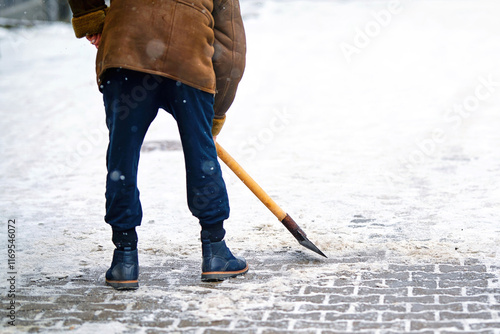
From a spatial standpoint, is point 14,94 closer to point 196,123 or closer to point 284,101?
point 284,101

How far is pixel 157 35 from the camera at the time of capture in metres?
3.40

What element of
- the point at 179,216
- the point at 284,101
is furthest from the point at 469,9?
the point at 179,216

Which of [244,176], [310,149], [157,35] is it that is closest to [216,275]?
[244,176]

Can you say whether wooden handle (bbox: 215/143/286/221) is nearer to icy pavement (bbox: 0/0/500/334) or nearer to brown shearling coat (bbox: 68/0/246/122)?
icy pavement (bbox: 0/0/500/334)

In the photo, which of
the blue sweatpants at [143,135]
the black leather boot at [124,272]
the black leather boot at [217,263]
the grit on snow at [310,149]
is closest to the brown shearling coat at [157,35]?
the blue sweatpants at [143,135]

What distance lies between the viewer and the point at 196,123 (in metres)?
3.55

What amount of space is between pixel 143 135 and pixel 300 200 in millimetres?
2213

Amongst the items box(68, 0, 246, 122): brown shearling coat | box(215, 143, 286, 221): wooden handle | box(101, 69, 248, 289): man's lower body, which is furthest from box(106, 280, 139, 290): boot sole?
box(68, 0, 246, 122): brown shearling coat

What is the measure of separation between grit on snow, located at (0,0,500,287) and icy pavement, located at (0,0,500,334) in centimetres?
3

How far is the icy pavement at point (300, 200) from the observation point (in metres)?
3.32

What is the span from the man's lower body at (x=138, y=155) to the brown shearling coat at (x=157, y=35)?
75 mm

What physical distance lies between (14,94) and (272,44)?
531 cm

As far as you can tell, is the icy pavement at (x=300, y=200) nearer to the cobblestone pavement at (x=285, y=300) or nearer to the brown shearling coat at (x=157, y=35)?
the cobblestone pavement at (x=285, y=300)

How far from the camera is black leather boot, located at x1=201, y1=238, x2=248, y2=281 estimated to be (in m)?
3.74
